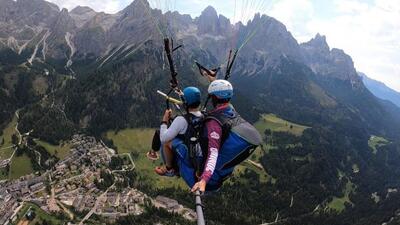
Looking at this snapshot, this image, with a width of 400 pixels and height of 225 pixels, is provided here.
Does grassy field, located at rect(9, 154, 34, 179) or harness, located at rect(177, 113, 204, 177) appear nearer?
harness, located at rect(177, 113, 204, 177)

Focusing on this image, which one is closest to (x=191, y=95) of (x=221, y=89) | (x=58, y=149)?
(x=221, y=89)

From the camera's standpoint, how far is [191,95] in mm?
14141

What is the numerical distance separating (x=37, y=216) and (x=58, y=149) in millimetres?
63033

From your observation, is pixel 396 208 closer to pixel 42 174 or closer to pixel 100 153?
pixel 100 153

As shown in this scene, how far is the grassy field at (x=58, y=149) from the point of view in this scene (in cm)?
17800

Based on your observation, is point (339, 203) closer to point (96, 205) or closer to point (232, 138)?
point (96, 205)

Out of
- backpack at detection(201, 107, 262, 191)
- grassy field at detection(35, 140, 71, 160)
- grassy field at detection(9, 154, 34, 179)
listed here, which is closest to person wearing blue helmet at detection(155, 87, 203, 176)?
backpack at detection(201, 107, 262, 191)

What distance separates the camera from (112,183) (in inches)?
6122

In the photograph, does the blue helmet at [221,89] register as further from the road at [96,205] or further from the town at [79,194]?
the town at [79,194]

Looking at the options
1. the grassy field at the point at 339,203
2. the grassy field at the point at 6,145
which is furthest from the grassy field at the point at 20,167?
the grassy field at the point at 339,203

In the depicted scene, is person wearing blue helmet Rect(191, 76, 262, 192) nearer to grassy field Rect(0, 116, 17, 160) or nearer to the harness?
the harness

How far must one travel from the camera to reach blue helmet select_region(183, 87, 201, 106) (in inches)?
554

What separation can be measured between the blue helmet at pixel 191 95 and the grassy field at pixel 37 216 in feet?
375

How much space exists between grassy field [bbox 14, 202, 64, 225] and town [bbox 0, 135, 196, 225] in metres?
0.76
